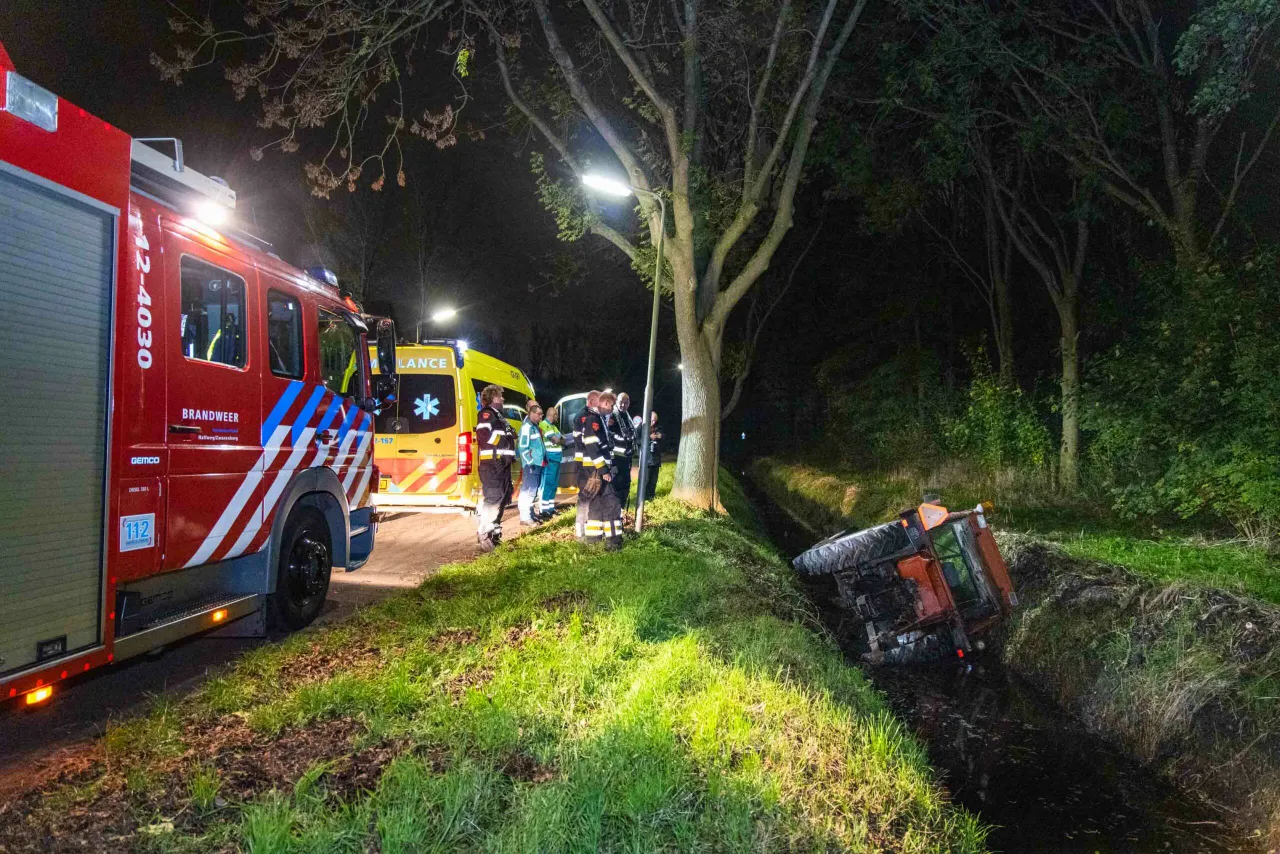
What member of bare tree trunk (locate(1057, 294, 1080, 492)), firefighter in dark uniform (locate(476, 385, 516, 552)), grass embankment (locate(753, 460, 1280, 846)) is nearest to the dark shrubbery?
grass embankment (locate(753, 460, 1280, 846))

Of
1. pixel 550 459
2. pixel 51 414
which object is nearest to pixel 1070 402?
pixel 550 459

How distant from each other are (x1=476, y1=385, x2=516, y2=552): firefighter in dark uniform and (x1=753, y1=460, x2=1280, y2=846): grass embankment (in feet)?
19.7

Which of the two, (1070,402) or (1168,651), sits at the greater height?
(1070,402)

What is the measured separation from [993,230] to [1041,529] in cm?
921

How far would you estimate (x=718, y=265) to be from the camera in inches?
548

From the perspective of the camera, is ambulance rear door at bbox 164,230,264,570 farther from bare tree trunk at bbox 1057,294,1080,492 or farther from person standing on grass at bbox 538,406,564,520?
bare tree trunk at bbox 1057,294,1080,492

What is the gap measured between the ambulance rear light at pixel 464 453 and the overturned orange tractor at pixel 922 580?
5169 mm

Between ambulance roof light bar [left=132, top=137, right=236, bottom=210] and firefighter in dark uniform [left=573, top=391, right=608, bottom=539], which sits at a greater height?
ambulance roof light bar [left=132, top=137, right=236, bottom=210]

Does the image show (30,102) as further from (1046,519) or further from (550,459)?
(1046,519)

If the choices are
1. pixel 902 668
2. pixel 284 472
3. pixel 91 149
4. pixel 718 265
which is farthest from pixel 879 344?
pixel 91 149

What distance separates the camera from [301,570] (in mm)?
6344

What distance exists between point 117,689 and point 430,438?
21.3 feet

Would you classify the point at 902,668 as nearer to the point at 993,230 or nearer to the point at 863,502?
the point at 863,502

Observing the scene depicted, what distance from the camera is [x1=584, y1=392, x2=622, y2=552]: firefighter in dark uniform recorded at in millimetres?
9250
